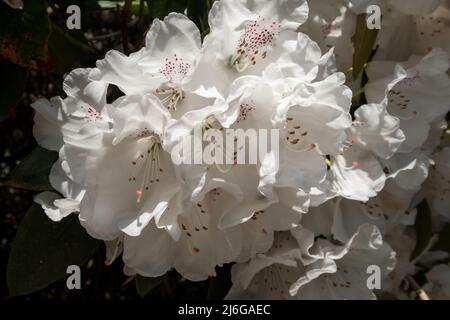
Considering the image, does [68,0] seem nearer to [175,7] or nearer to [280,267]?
[175,7]

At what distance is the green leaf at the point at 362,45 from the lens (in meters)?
1.19

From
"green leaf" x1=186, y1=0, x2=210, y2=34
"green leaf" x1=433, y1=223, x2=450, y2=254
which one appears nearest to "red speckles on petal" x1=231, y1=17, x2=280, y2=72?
"green leaf" x1=186, y1=0, x2=210, y2=34

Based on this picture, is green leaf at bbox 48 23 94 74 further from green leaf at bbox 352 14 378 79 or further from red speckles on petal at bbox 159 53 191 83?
green leaf at bbox 352 14 378 79

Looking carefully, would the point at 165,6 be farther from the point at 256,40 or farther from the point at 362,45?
the point at 362,45

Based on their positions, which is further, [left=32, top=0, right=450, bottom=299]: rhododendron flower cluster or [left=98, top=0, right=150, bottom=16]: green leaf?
[left=98, top=0, right=150, bottom=16]: green leaf

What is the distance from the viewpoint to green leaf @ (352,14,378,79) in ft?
3.89

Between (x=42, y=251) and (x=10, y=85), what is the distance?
11.8 inches

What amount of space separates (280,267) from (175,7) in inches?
20.9

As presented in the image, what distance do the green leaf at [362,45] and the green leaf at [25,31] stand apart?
560mm

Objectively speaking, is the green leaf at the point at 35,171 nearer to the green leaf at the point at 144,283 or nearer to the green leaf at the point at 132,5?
the green leaf at the point at 144,283

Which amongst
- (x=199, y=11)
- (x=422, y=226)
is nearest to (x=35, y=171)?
(x=199, y=11)

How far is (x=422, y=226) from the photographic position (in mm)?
1447

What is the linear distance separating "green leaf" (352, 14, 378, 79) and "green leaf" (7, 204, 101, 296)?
23.1 inches

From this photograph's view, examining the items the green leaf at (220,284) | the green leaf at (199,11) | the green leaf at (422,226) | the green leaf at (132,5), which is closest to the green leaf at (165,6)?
the green leaf at (199,11)
